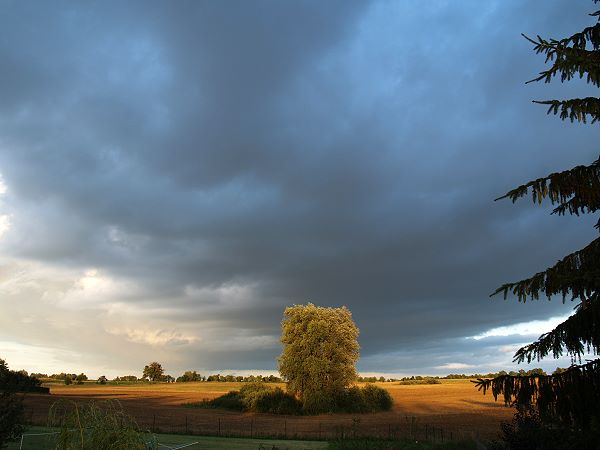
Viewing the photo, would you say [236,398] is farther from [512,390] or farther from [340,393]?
[512,390]

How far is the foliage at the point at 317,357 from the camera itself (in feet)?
223

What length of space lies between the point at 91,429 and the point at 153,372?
595 feet

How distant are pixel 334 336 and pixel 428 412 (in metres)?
16.1

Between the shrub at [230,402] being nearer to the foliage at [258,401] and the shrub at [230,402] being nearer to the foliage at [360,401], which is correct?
the foliage at [258,401]

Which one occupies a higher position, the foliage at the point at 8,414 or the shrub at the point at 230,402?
the foliage at the point at 8,414

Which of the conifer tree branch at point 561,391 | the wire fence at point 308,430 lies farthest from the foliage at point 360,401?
the conifer tree branch at point 561,391

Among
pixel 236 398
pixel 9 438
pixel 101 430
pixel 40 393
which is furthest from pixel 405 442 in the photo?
pixel 40 393

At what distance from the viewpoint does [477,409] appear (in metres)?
67.8

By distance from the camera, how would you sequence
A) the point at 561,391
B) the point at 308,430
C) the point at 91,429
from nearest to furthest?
the point at 91,429 < the point at 561,391 < the point at 308,430

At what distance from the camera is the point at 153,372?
17588cm

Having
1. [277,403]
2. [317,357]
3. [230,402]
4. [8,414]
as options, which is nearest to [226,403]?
[230,402]

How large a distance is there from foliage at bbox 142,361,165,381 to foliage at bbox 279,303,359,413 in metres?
118

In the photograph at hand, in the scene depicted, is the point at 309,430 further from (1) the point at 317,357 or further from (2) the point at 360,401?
(2) the point at 360,401

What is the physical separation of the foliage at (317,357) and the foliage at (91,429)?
203 ft
